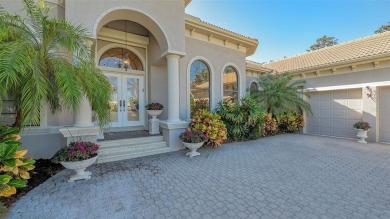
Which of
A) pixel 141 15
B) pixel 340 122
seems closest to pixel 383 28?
pixel 340 122

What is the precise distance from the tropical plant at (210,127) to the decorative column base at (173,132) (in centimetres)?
39

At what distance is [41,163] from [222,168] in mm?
4935

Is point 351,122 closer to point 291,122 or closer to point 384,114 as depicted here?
point 384,114

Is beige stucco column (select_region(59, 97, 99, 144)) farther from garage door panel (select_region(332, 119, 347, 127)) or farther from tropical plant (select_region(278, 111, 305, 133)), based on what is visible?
garage door panel (select_region(332, 119, 347, 127))

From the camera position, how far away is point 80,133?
472 cm

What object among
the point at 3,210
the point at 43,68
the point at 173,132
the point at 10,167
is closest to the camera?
the point at 3,210

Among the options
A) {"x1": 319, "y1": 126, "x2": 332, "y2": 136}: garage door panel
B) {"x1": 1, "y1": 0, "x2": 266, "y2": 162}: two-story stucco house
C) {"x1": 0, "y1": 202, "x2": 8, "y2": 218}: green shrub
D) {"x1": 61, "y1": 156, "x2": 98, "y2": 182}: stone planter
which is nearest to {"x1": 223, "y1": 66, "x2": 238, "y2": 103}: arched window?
{"x1": 1, "y1": 0, "x2": 266, "y2": 162}: two-story stucco house

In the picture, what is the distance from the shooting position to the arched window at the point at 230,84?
9.12 m

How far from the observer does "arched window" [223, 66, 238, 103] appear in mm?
9117

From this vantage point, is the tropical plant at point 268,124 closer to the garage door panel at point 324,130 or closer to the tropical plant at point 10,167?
the garage door panel at point 324,130

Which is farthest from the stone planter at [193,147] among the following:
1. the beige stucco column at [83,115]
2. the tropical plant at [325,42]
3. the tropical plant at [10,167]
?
the tropical plant at [325,42]

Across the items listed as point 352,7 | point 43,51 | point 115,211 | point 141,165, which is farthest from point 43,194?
point 352,7

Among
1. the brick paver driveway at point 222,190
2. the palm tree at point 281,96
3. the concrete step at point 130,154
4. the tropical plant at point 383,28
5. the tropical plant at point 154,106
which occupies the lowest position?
the brick paver driveway at point 222,190

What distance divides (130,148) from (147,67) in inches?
154
